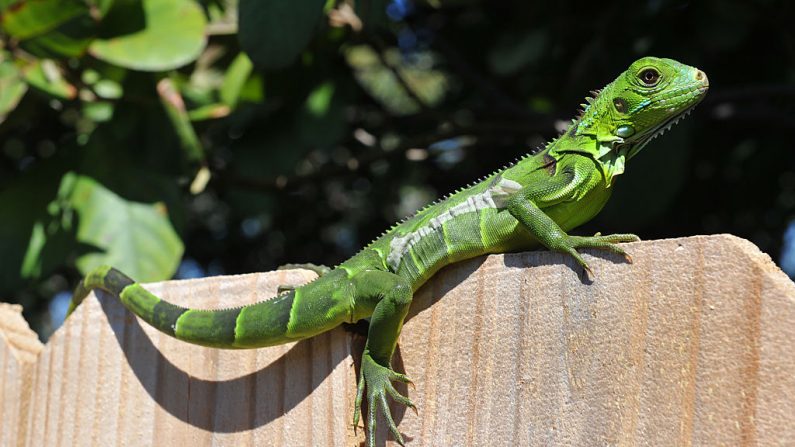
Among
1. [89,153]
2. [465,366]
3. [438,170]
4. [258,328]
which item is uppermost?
[438,170]

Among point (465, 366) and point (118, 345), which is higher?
point (118, 345)

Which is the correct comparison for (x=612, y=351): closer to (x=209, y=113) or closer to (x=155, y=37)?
(x=155, y=37)

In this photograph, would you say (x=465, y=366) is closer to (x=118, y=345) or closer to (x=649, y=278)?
(x=649, y=278)

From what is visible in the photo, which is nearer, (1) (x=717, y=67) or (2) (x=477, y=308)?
(2) (x=477, y=308)

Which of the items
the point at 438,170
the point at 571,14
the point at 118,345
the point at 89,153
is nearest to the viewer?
the point at 118,345

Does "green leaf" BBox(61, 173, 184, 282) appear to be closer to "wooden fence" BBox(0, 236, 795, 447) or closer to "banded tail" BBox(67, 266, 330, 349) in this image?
"wooden fence" BBox(0, 236, 795, 447)

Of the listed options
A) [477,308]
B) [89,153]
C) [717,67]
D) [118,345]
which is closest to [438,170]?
[717,67]

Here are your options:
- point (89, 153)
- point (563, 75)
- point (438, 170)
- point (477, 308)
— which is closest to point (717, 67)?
point (563, 75)

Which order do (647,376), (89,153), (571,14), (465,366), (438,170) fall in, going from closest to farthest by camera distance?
1. (647,376)
2. (465,366)
3. (89,153)
4. (571,14)
5. (438,170)
